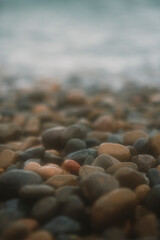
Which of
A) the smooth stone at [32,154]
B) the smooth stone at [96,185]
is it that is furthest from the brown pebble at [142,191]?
the smooth stone at [32,154]

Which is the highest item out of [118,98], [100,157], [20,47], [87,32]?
[87,32]

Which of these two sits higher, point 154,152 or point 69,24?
point 69,24

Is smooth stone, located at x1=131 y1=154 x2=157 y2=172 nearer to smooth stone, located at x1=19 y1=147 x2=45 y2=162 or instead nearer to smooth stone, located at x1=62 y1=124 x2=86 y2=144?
smooth stone, located at x1=62 y1=124 x2=86 y2=144

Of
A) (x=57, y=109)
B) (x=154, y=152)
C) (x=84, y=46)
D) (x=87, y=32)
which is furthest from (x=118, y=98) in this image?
(x=87, y=32)

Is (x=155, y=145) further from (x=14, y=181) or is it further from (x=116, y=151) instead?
(x=14, y=181)

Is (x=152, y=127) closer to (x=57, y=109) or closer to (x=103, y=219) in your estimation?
(x=57, y=109)

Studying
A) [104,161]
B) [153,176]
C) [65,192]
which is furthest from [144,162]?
[65,192]
